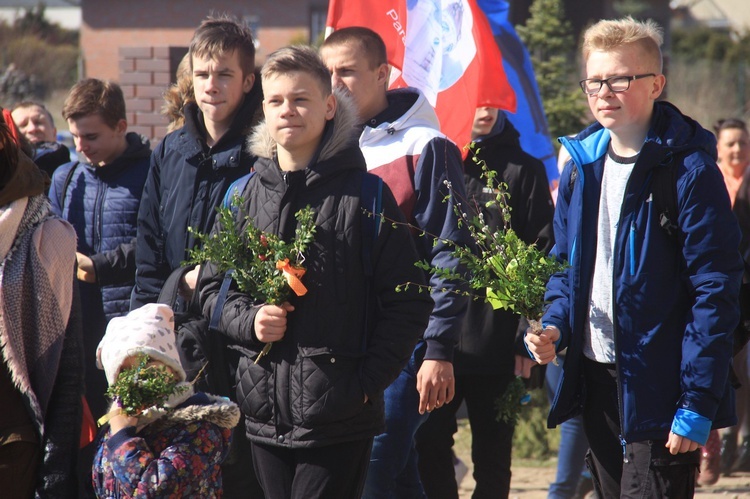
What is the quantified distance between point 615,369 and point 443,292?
0.88 m

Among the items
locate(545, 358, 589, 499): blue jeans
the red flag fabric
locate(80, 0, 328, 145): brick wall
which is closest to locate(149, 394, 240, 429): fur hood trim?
locate(545, 358, 589, 499): blue jeans

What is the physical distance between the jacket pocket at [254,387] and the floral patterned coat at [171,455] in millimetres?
186

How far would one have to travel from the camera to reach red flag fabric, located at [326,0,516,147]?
20.2ft

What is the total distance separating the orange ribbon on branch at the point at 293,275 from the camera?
11.5ft

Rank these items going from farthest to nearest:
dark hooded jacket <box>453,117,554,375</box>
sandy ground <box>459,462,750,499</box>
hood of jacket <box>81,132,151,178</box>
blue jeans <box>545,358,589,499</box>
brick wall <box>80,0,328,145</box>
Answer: brick wall <box>80,0,328,145</box>
sandy ground <box>459,462,750,499</box>
blue jeans <box>545,358,589,499</box>
hood of jacket <box>81,132,151,178</box>
dark hooded jacket <box>453,117,554,375</box>

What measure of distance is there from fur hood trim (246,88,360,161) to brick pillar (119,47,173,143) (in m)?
4.65

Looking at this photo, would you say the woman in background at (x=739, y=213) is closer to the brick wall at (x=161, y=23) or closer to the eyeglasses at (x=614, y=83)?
the eyeglasses at (x=614, y=83)

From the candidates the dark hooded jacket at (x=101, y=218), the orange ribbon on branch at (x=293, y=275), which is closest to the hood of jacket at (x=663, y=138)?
the orange ribbon on branch at (x=293, y=275)

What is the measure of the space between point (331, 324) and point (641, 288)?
1097 mm

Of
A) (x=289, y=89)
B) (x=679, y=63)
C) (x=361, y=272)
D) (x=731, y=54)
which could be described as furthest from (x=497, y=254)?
(x=731, y=54)

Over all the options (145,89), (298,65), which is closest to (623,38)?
(298,65)

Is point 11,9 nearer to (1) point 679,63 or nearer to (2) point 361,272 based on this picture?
(1) point 679,63

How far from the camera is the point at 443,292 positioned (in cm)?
416

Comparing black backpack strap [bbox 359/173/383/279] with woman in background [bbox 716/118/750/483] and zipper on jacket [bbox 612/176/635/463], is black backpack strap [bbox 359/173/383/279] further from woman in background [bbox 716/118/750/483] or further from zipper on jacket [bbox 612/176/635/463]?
woman in background [bbox 716/118/750/483]
